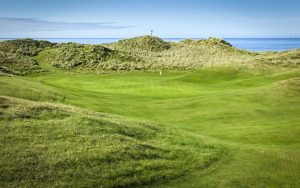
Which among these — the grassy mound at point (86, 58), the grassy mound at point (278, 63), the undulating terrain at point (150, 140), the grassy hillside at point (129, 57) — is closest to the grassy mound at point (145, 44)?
the grassy hillside at point (129, 57)

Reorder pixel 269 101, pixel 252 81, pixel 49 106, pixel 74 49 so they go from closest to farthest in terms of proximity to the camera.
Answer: pixel 49 106, pixel 269 101, pixel 252 81, pixel 74 49

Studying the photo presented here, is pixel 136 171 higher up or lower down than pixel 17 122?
lower down

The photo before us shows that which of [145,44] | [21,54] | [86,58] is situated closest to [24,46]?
[21,54]

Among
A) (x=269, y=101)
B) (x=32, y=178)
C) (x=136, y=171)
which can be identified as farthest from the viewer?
(x=269, y=101)

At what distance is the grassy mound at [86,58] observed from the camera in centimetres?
10642

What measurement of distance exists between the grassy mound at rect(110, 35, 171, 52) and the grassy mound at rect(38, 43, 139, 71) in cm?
3308

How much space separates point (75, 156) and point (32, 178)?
9.37ft

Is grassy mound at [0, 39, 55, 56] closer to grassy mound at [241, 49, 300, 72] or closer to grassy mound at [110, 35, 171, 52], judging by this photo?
grassy mound at [110, 35, 171, 52]

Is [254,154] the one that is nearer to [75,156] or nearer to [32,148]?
[75,156]

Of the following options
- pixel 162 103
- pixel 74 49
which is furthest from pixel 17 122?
pixel 74 49

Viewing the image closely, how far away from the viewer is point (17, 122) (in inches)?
905

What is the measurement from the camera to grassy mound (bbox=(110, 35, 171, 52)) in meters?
155

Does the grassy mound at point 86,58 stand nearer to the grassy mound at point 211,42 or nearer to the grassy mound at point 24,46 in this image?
the grassy mound at point 24,46

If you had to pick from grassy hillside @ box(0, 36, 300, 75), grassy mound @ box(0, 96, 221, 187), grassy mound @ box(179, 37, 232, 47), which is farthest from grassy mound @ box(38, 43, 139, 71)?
grassy mound @ box(0, 96, 221, 187)
